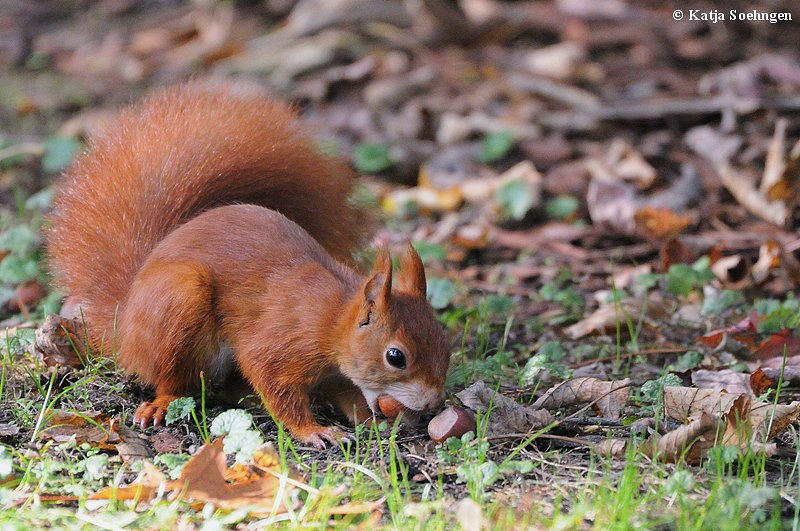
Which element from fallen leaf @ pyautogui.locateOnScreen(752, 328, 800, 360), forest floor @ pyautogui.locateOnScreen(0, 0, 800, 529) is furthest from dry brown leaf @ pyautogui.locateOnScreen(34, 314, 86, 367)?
fallen leaf @ pyautogui.locateOnScreen(752, 328, 800, 360)

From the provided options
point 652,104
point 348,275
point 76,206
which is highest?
point 76,206

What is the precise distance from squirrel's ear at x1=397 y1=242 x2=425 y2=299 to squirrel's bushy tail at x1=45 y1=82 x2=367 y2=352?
51cm

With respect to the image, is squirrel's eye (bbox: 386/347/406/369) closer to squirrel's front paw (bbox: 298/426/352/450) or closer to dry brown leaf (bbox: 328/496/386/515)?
squirrel's front paw (bbox: 298/426/352/450)

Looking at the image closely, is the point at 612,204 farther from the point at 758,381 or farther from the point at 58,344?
the point at 58,344

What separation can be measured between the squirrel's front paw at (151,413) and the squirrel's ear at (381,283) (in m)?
0.56

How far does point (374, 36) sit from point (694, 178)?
2.33 metres

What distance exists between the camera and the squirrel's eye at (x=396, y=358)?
2.26 meters

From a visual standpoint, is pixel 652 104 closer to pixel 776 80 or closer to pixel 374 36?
pixel 776 80

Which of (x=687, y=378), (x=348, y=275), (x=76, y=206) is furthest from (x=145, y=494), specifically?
(x=687, y=378)

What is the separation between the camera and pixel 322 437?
234 centimetres

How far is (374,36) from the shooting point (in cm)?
586

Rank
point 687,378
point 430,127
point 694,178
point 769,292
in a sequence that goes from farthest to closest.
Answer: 1. point 430,127
2. point 694,178
3. point 769,292
4. point 687,378

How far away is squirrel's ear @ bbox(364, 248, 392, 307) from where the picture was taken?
2229 millimetres

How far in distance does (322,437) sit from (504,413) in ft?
1.38
